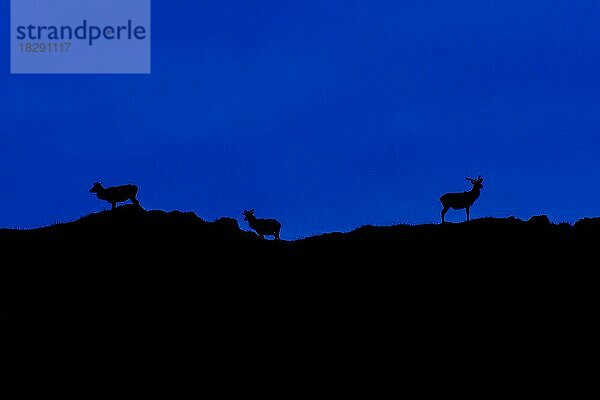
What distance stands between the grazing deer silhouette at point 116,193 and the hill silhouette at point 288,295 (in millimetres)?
3693

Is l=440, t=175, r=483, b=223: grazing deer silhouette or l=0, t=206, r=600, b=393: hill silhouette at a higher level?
l=440, t=175, r=483, b=223: grazing deer silhouette

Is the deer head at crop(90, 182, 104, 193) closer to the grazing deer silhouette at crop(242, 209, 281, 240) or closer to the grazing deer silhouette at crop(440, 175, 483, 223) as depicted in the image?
the grazing deer silhouette at crop(242, 209, 281, 240)

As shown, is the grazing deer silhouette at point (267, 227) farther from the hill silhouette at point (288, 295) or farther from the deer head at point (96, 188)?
the deer head at point (96, 188)

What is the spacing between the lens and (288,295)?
30.2 m

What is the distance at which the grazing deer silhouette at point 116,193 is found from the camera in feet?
118

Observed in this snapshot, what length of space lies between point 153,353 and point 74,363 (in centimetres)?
276

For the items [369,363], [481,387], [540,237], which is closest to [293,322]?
[369,363]

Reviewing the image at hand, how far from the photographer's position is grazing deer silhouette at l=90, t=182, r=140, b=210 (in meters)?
36.1

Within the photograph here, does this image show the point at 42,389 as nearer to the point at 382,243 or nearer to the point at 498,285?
the point at 382,243

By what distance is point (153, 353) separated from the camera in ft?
88.5

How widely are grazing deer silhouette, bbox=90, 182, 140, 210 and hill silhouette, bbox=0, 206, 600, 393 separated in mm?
3693

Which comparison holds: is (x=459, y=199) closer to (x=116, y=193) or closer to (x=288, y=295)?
(x=288, y=295)

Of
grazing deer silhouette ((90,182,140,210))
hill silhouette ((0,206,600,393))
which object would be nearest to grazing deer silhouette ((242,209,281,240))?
hill silhouette ((0,206,600,393))

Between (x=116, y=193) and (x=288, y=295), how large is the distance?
1100cm
